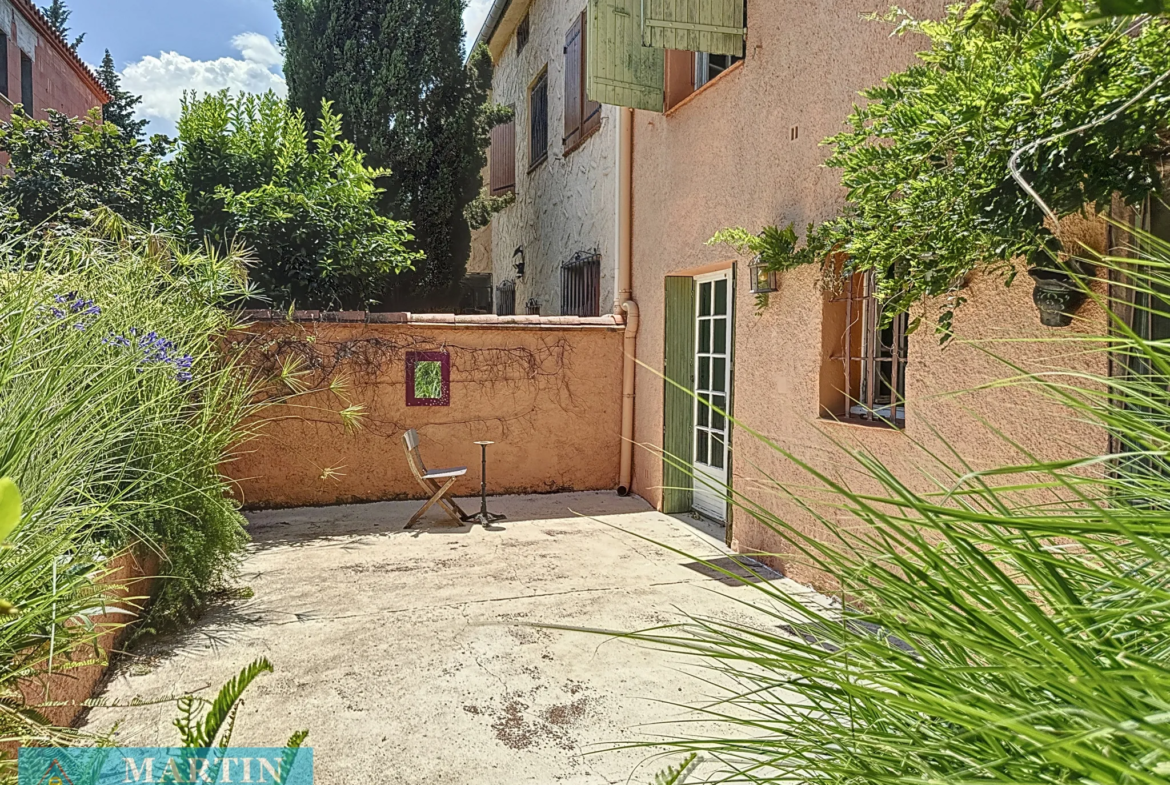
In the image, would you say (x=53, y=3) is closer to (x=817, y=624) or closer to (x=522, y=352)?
(x=522, y=352)

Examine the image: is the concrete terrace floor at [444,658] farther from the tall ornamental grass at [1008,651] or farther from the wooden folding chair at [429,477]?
the tall ornamental grass at [1008,651]

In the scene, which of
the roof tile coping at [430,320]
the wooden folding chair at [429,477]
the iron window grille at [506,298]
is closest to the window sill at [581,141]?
the roof tile coping at [430,320]

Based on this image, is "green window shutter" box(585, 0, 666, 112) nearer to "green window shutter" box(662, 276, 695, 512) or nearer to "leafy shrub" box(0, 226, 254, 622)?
"green window shutter" box(662, 276, 695, 512)

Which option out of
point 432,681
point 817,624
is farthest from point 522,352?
point 817,624

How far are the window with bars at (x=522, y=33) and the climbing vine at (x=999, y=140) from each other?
9298 millimetres

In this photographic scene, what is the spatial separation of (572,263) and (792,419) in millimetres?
4812

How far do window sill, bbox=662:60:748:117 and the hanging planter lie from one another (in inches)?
127

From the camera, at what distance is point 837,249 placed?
392cm

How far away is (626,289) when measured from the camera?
7590 millimetres

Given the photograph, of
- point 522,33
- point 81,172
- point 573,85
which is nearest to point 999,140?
point 573,85

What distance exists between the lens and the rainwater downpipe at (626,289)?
7301 millimetres

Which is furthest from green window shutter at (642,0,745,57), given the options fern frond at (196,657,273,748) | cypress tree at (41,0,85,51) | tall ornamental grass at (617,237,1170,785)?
cypress tree at (41,0,85,51)

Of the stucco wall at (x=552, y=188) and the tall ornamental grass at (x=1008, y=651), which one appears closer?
the tall ornamental grass at (x=1008, y=651)

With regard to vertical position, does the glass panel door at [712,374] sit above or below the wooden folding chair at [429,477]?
above
